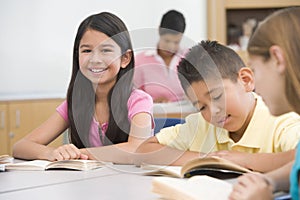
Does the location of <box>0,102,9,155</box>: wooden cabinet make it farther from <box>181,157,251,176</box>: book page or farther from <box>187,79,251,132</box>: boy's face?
<box>181,157,251,176</box>: book page

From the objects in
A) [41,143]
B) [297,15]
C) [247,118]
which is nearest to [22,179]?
[41,143]

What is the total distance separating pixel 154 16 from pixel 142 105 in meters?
3.02

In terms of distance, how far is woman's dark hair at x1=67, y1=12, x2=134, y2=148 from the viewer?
197cm

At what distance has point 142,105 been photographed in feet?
6.36

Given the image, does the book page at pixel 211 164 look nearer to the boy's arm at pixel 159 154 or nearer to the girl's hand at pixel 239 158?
the girl's hand at pixel 239 158

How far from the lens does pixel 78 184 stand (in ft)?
4.66

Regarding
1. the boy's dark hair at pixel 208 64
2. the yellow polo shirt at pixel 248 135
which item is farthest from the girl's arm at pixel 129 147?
the boy's dark hair at pixel 208 64

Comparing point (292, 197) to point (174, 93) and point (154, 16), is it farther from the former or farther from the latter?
point (154, 16)

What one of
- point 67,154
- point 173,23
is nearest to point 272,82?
point 67,154

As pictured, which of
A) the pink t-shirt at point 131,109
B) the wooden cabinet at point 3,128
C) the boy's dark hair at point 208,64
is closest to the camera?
the boy's dark hair at point 208,64

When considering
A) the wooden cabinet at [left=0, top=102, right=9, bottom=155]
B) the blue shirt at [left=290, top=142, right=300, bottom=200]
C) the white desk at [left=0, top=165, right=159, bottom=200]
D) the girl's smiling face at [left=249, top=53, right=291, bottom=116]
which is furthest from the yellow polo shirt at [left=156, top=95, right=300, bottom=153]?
the wooden cabinet at [left=0, top=102, right=9, bottom=155]

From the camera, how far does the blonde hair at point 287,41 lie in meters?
1.12

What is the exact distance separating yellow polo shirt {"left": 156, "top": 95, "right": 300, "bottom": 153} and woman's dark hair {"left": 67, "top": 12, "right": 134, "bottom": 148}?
0.25 meters

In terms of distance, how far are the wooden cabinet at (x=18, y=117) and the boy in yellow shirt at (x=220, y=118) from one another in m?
2.46
